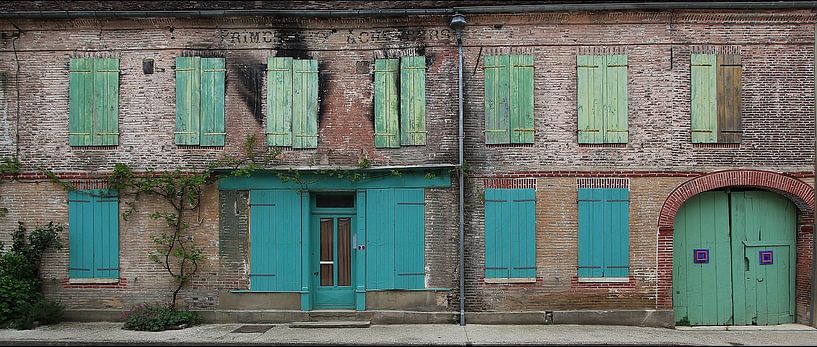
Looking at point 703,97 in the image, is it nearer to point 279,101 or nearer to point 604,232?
point 604,232

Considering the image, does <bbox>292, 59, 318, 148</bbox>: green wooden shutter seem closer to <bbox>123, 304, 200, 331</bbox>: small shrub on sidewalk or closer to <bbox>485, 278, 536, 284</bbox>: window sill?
<bbox>123, 304, 200, 331</bbox>: small shrub on sidewalk

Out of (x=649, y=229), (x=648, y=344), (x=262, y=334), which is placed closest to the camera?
(x=648, y=344)

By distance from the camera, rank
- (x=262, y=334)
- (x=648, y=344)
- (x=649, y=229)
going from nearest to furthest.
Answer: (x=648, y=344), (x=262, y=334), (x=649, y=229)

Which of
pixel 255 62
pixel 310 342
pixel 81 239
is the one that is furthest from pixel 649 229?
pixel 81 239

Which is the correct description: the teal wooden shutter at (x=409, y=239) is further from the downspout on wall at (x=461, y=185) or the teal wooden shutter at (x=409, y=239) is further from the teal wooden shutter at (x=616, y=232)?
the teal wooden shutter at (x=616, y=232)

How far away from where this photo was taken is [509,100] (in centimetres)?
1112

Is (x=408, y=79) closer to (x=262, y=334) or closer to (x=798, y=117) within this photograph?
(x=262, y=334)

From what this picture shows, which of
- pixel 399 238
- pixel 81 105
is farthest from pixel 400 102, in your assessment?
pixel 81 105

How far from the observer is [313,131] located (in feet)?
36.9

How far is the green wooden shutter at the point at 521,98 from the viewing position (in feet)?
36.3

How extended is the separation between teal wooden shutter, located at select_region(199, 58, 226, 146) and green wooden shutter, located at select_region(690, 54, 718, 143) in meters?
8.34

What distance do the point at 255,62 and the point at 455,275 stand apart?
17.2 feet

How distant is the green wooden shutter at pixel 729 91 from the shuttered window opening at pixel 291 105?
7.15 m

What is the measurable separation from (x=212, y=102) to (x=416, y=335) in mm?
5451
